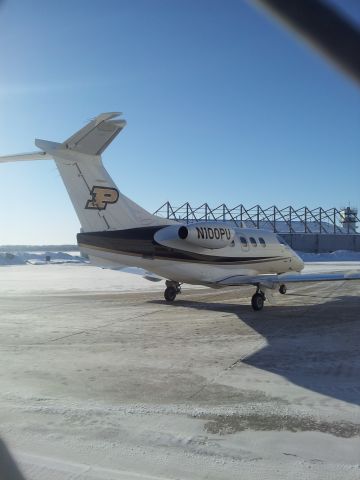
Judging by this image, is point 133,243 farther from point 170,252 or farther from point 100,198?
point 100,198

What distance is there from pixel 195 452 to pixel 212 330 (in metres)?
7.08

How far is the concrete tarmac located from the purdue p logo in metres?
4.51

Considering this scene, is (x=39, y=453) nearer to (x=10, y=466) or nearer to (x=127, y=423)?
(x=10, y=466)

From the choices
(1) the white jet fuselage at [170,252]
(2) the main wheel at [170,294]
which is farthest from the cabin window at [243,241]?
(2) the main wheel at [170,294]

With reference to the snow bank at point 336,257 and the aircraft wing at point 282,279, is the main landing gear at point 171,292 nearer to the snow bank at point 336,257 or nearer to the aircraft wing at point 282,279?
the aircraft wing at point 282,279

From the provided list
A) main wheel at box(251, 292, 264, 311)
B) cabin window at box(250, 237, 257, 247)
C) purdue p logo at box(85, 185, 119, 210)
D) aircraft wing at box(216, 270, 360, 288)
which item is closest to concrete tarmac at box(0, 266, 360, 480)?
main wheel at box(251, 292, 264, 311)

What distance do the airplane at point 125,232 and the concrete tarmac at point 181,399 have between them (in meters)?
3.73

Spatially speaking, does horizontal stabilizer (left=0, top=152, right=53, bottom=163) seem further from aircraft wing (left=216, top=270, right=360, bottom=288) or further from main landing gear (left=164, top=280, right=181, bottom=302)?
aircraft wing (left=216, top=270, right=360, bottom=288)

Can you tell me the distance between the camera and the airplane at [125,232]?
15391 mm

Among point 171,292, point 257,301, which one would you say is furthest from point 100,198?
point 257,301

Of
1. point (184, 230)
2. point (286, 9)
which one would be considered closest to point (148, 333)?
point (184, 230)

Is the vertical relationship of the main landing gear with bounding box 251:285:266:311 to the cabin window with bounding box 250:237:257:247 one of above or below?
below

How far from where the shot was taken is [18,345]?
32.5ft

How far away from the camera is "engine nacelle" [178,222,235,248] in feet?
53.6
